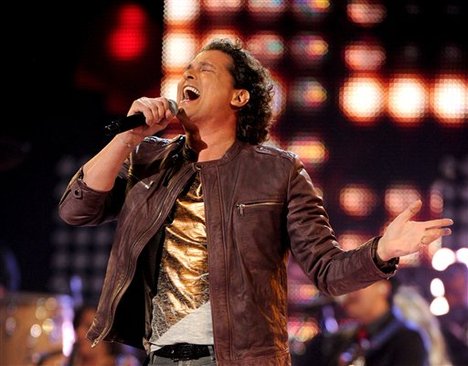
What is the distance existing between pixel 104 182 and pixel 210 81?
1.48 feet

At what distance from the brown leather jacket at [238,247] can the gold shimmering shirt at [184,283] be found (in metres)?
0.04

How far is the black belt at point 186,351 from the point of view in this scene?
83.5 inches

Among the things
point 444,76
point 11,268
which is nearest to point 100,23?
point 11,268

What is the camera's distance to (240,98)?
2.51 meters

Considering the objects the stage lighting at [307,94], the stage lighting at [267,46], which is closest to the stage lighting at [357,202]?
the stage lighting at [307,94]

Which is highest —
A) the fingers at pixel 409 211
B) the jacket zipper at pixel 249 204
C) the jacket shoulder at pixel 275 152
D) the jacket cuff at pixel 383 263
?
the jacket shoulder at pixel 275 152

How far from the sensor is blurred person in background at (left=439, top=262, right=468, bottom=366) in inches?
230

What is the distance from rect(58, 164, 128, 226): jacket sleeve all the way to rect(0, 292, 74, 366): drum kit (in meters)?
3.56

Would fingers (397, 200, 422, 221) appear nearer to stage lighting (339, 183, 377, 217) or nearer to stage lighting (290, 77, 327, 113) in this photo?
stage lighting (339, 183, 377, 217)

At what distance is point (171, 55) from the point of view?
6.16 meters

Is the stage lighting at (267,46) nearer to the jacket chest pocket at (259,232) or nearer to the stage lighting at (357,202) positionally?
the stage lighting at (357,202)

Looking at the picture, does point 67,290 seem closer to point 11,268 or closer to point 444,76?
point 11,268

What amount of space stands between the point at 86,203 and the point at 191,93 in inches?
17.8

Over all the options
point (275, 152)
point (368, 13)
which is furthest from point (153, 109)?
point (368, 13)
